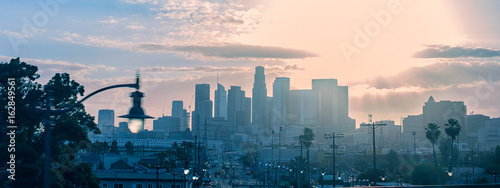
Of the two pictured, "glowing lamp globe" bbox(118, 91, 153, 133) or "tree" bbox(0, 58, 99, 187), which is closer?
"glowing lamp globe" bbox(118, 91, 153, 133)

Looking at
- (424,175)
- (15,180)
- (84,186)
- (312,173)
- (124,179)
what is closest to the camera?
(15,180)

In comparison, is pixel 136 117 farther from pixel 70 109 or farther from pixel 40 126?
pixel 40 126

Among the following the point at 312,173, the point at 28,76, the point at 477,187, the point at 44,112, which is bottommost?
the point at 312,173

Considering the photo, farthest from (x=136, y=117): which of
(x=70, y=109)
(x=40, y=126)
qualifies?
(x=40, y=126)

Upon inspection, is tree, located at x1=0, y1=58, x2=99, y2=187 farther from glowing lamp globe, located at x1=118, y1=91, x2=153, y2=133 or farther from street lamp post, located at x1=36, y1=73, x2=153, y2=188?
glowing lamp globe, located at x1=118, y1=91, x2=153, y2=133

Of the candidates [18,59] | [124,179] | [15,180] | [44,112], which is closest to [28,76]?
[18,59]

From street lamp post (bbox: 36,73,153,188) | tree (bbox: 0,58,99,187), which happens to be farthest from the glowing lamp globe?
tree (bbox: 0,58,99,187)

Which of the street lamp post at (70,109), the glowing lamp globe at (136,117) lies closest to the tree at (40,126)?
the street lamp post at (70,109)

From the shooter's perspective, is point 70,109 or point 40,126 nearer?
point 70,109

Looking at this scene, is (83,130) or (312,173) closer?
(83,130)

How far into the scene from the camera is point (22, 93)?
110ft

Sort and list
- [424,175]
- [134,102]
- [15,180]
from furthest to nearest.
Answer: [424,175]
[15,180]
[134,102]

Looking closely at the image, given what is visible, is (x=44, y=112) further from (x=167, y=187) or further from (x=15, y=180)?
(x=167, y=187)

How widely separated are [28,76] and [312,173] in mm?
113523
